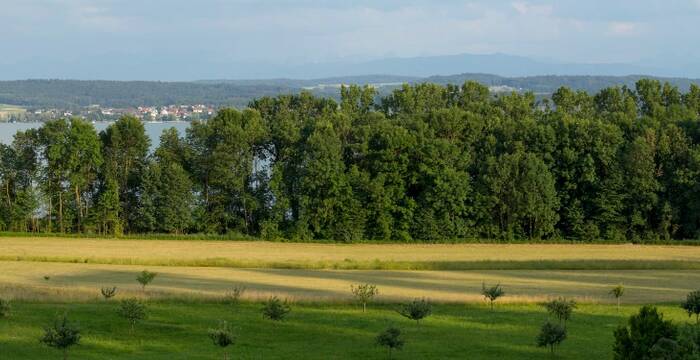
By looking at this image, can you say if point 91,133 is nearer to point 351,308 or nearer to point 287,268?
point 287,268

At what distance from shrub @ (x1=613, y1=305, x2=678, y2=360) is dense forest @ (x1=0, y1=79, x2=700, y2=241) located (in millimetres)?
40972

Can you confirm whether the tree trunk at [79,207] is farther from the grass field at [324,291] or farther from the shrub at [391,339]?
the shrub at [391,339]

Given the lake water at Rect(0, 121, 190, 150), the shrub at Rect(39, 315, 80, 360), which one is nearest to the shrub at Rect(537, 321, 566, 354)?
the shrub at Rect(39, 315, 80, 360)

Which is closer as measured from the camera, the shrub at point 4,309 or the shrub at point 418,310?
the shrub at point 418,310

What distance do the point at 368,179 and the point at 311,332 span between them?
35.0m

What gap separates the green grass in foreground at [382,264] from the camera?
5144 centimetres

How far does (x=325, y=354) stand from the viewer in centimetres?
2731

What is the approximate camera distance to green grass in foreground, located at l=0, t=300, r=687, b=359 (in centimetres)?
2747

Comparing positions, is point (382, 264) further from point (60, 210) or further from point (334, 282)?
point (60, 210)

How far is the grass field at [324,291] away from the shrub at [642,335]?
4.44 m

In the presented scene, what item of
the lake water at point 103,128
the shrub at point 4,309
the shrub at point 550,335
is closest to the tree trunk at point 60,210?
the lake water at point 103,128

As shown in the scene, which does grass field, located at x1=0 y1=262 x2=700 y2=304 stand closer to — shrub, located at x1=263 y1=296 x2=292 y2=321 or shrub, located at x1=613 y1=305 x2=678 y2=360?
shrub, located at x1=263 y1=296 x2=292 y2=321

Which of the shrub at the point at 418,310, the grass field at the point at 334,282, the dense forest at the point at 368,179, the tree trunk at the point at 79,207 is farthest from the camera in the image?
the tree trunk at the point at 79,207

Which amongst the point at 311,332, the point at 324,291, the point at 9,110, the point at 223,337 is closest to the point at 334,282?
the point at 324,291
